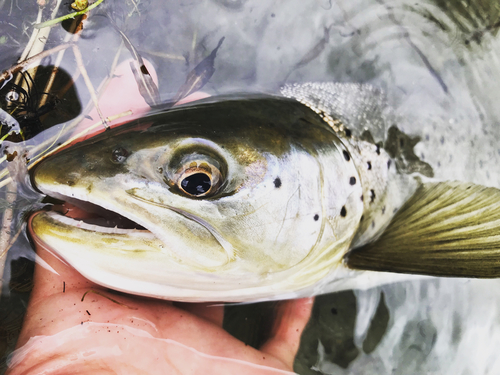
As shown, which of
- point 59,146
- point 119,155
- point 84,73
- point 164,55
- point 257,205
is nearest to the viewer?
point 119,155

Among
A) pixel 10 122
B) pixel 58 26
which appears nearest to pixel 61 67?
pixel 58 26

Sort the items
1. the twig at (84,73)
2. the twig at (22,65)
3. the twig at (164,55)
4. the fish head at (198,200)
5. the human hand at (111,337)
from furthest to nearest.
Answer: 1. the twig at (164,55)
2. the twig at (84,73)
3. the twig at (22,65)
4. the human hand at (111,337)
5. the fish head at (198,200)

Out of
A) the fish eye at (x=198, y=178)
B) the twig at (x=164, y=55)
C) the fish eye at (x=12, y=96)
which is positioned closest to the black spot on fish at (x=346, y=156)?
the fish eye at (x=198, y=178)

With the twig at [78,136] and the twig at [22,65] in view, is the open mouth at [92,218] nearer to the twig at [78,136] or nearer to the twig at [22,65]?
the twig at [78,136]

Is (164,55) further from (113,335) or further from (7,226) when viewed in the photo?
(113,335)

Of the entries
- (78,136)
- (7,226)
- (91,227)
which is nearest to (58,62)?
(78,136)

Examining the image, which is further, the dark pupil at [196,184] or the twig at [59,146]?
the twig at [59,146]
